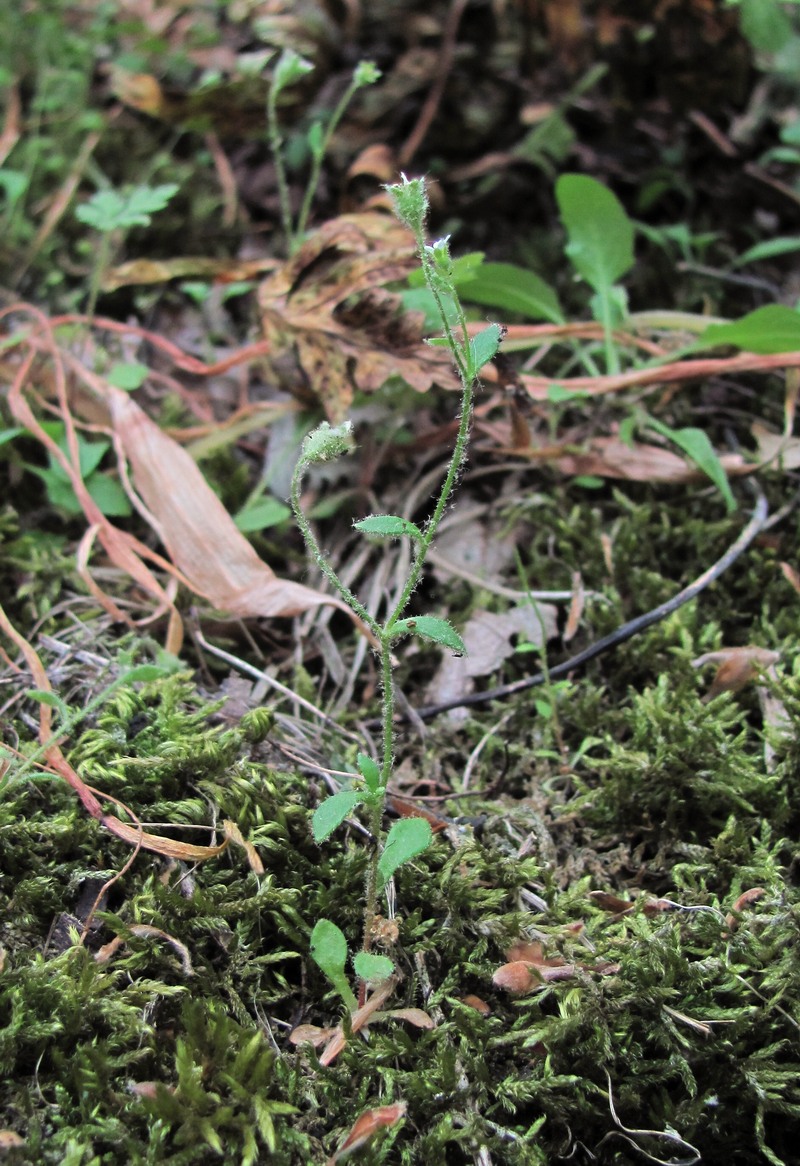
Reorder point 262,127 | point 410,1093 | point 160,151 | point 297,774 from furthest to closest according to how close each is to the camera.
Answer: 1. point 160,151
2. point 262,127
3. point 297,774
4. point 410,1093

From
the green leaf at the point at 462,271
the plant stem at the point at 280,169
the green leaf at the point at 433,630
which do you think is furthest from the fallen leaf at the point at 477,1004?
the plant stem at the point at 280,169

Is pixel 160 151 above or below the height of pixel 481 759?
above

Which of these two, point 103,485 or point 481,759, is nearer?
point 481,759

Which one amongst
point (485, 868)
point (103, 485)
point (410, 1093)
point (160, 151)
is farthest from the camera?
point (160, 151)

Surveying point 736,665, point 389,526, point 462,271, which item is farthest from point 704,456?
point 389,526

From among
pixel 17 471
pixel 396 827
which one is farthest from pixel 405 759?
pixel 17 471

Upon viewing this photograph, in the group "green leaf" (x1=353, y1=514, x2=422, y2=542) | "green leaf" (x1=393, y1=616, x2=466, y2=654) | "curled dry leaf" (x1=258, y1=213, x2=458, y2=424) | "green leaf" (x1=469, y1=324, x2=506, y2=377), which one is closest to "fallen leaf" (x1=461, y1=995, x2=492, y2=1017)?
"green leaf" (x1=393, y1=616, x2=466, y2=654)

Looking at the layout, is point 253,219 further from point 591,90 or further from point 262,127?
point 591,90

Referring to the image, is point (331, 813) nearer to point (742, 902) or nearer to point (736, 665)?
point (742, 902)

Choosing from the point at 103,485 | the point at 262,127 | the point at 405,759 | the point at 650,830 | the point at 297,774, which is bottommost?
the point at 650,830

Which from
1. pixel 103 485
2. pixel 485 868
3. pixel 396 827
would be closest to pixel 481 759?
pixel 485 868
